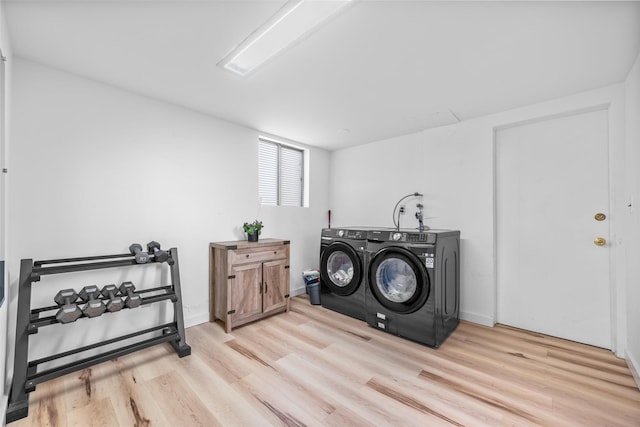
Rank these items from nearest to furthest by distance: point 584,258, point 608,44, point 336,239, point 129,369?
point 608,44
point 129,369
point 584,258
point 336,239

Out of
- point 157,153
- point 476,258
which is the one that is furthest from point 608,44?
point 157,153

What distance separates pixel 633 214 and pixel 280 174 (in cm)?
349

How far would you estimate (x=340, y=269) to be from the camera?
3.31m

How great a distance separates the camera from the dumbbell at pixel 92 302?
1810 millimetres

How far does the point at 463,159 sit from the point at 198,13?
2.87 m

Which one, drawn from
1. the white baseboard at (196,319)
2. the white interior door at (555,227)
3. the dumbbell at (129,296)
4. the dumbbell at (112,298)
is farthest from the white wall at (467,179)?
the dumbbell at (112,298)

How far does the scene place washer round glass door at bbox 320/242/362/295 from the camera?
302cm

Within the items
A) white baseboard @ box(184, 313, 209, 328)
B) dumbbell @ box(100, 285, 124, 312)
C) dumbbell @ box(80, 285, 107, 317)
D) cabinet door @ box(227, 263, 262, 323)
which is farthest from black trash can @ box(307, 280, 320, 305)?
dumbbell @ box(80, 285, 107, 317)

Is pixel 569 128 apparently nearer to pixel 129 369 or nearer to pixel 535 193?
pixel 535 193

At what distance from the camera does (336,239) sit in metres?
3.21

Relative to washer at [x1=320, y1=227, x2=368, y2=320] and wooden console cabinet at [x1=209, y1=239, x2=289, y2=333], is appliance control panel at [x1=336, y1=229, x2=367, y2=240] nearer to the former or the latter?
washer at [x1=320, y1=227, x2=368, y2=320]

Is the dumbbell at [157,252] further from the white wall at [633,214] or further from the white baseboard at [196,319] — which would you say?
the white wall at [633,214]

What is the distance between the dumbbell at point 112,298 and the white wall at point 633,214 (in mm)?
3663

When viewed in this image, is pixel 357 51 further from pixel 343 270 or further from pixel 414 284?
pixel 343 270
